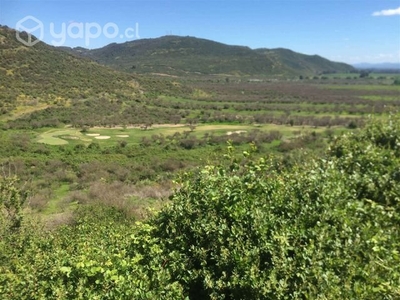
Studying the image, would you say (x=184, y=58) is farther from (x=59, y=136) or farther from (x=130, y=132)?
(x=59, y=136)

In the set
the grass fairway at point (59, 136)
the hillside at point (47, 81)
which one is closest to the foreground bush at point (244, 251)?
the grass fairway at point (59, 136)

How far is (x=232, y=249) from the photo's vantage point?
5.25m

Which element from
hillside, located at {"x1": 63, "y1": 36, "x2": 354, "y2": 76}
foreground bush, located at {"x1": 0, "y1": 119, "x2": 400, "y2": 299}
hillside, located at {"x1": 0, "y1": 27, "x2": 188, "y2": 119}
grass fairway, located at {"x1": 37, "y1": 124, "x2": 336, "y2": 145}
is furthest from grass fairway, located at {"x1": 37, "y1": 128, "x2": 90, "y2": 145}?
hillside, located at {"x1": 63, "y1": 36, "x2": 354, "y2": 76}

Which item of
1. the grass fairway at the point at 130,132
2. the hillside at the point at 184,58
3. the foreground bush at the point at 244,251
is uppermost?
the hillside at the point at 184,58

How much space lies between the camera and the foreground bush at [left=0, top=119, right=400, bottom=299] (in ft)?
14.8

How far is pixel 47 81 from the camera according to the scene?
57.6m

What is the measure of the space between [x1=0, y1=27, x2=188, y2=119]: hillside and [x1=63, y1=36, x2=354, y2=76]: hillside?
34.2 m

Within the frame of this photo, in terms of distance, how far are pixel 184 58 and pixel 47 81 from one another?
3768 inches

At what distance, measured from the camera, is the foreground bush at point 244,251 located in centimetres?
451

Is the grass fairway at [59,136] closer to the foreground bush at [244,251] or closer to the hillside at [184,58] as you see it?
the foreground bush at [244,251]

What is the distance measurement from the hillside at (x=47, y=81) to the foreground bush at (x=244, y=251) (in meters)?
47.6

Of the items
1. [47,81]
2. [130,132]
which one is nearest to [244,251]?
[130,132]

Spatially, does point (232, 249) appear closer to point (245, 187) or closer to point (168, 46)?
point (245, 187)

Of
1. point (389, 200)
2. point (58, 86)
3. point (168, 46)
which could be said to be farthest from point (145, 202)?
point (168, 46)
